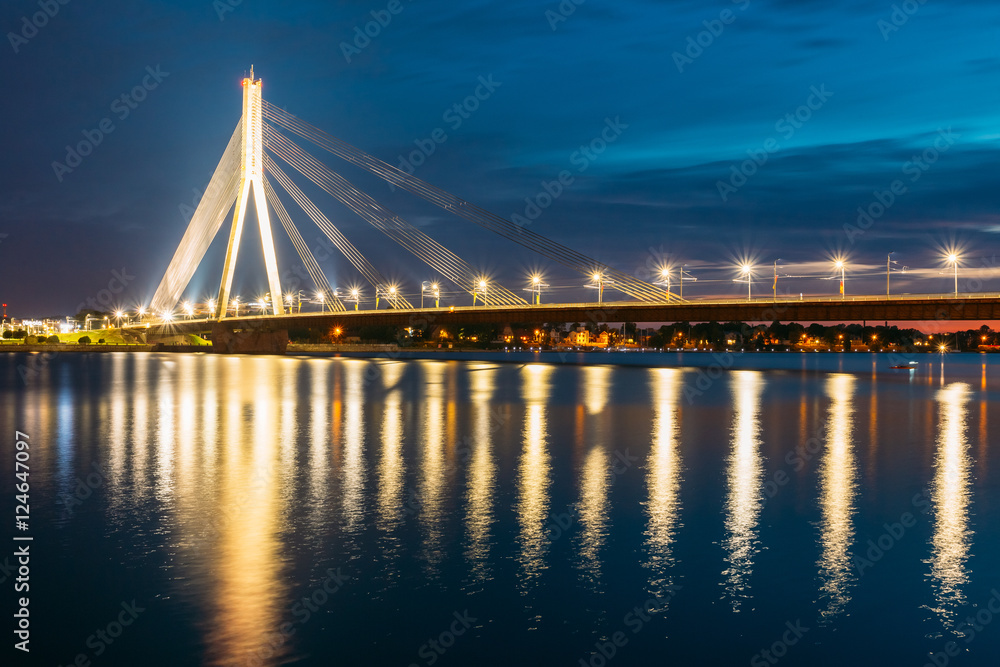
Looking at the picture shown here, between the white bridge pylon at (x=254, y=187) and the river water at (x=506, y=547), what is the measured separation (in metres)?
46.7

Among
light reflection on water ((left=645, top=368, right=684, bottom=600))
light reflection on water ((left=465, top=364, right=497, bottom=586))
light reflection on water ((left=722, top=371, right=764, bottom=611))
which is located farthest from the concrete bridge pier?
light reflection on water ((left=722, top=371, right=764, bottom=611))

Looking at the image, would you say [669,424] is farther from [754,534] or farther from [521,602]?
[521,602]

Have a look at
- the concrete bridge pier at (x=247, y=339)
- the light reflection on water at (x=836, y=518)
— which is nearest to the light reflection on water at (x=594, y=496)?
the light reflection on water at (x=836, y=518)

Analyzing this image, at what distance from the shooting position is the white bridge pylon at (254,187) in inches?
2938

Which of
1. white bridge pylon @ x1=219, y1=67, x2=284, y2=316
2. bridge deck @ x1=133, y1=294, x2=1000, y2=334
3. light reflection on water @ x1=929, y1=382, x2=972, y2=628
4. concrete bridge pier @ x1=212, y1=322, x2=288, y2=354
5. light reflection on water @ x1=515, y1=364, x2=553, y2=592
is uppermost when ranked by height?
white bridge pylon @ x1=219, y1=67, x2=284, y2=316

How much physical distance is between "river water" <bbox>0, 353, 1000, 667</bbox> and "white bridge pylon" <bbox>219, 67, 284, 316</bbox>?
46.7m

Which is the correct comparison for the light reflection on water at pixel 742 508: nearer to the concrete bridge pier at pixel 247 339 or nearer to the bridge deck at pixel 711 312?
the bridge deck at pixel 711 312

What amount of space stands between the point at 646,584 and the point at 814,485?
901 cm

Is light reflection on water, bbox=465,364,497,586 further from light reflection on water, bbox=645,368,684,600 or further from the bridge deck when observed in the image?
the bridge deck

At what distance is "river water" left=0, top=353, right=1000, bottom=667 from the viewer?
9.83m

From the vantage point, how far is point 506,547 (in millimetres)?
13406

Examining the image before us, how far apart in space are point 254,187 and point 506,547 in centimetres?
7084

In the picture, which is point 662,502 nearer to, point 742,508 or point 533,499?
point 742,508

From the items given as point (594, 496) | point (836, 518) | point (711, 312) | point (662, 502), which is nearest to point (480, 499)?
point (594, 496)
